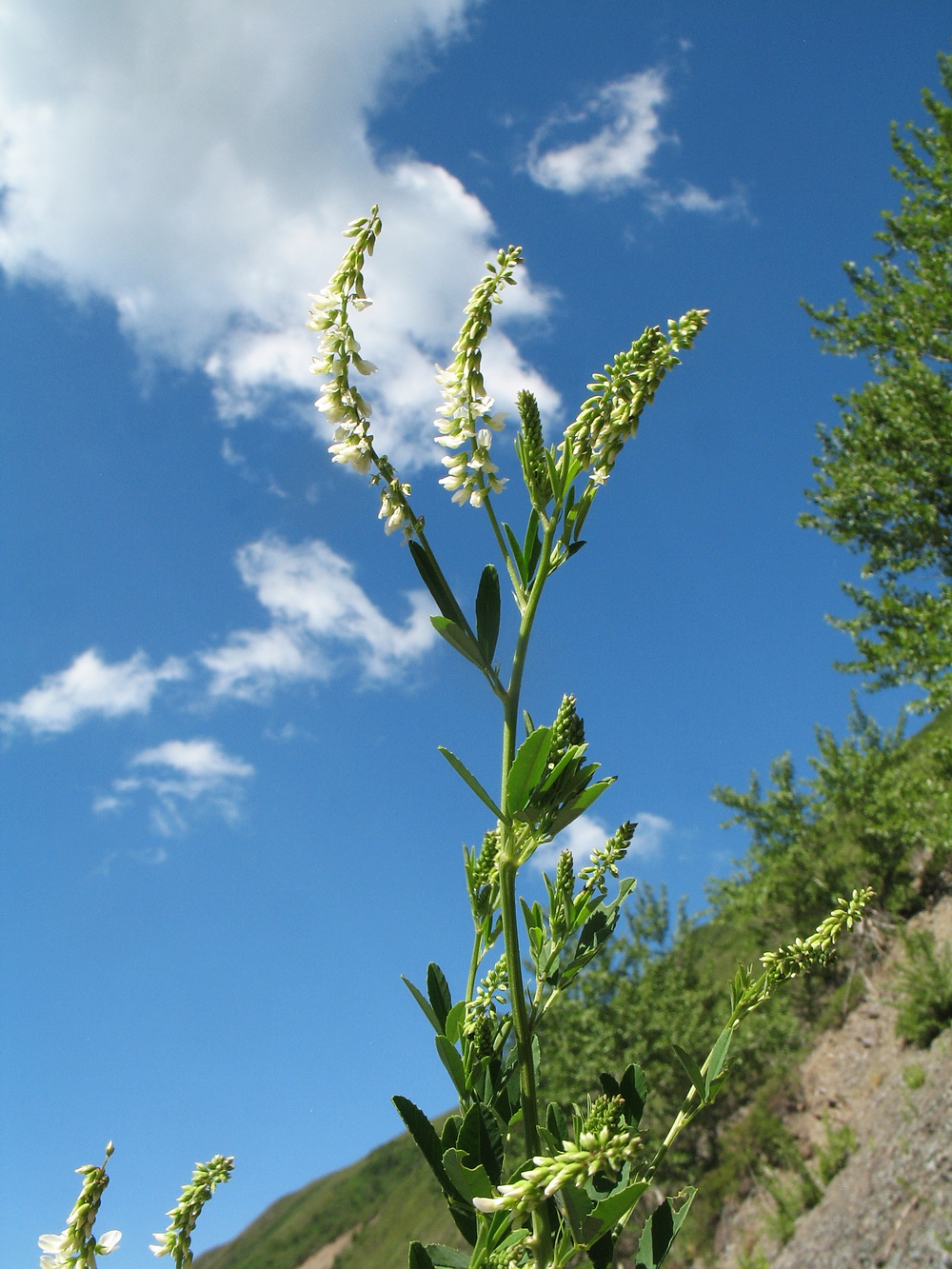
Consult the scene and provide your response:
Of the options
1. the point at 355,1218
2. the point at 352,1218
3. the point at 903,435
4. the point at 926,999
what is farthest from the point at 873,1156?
the point at 352,1218

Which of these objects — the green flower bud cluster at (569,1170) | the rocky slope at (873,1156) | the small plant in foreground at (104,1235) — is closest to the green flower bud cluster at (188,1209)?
the small plant in foreground at (104,1235)

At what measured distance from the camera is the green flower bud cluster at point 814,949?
1.44 meters

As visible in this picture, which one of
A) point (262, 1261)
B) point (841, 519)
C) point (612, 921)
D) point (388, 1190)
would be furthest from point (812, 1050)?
point (262, 1261)

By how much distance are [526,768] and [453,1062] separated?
514mm

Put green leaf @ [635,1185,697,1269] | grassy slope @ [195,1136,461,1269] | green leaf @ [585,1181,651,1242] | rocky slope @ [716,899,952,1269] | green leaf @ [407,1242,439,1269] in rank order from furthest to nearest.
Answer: grassy slope @ [195,1136,461,1269] < rocky slope @ [716,899,952,1269] < green leaf @ [635,1185,697,1269] < green leaf @ [407,1242,439,1269] < green leaf @ [585,1181,651,1242]

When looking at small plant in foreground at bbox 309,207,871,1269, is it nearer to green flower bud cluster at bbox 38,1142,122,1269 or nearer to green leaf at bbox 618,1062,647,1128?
green leaf at bbox 618,1062,647,1128

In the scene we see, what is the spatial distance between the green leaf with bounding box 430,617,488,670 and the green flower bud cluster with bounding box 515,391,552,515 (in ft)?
0.91

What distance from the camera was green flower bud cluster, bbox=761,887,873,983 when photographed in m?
1.44

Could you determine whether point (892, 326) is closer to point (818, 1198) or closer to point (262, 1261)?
point (818, 1198)

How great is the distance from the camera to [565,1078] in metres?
21.0

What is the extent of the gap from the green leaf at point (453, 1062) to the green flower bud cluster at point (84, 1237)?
0.49m

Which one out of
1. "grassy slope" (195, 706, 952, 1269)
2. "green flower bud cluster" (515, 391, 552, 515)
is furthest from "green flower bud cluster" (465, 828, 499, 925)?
"grassy slope" (195, 706, 952, 1269)

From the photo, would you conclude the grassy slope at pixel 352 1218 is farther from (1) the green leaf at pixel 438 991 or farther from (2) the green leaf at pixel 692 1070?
(2) the green leaf at pixel 692 1070

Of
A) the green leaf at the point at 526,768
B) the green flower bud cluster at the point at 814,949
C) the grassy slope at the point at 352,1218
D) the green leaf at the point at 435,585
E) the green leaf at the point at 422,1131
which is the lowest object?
the green flower bud cluster at the point at 814,949
